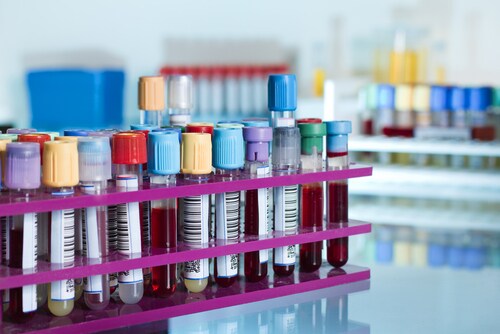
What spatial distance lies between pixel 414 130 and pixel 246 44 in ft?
4.97

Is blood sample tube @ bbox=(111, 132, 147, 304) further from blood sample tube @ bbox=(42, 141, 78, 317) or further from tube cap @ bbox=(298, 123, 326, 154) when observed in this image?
tube cap @ bbox=(298, 123, 326, 154)

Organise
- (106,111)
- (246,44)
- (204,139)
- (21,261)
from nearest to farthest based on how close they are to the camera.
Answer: (21,261)
(204,139)
(106,111)
(246,44)

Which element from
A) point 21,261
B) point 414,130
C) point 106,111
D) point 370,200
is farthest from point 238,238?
point 106,111

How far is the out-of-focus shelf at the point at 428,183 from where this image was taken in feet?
5.70

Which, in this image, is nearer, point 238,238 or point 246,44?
point 238,238

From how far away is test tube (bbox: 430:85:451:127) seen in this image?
1.99 meters

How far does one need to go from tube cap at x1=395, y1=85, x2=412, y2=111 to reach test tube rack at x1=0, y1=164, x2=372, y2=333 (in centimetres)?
87

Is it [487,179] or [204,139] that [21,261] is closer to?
[204,139]

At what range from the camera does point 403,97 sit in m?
2.03

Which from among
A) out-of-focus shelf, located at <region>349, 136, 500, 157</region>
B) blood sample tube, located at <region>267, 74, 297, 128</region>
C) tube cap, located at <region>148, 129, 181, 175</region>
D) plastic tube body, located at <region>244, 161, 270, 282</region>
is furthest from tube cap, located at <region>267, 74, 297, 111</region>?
out-of-focus shelf, located at <region>349, 136, 500, 157</region>

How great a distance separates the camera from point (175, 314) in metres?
1.00

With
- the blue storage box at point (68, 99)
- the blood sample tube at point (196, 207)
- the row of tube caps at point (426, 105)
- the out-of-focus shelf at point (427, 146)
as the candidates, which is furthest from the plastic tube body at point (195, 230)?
the blue storage box at point (68, 99)

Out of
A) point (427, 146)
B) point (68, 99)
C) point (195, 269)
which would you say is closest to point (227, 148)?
point (195, 269)

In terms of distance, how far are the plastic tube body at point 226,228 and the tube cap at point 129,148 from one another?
0.11 m
